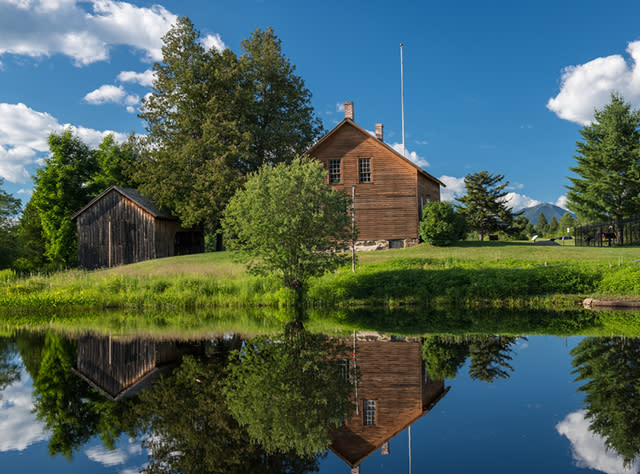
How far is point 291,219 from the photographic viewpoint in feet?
60.0

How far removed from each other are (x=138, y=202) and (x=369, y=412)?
32.9 meters

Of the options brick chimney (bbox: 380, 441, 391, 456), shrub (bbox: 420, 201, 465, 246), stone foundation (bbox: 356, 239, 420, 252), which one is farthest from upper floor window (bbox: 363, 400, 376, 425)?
stone foundation (bbox: 356, 239, 420, 252)

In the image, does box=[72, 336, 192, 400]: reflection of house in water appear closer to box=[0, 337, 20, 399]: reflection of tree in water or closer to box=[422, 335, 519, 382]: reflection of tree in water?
box=[0, 337, 20, 399]: reflection of tree in water

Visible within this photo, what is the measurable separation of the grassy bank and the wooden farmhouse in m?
9.60

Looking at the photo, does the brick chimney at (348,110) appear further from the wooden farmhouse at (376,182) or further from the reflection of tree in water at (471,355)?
the reflection of tree in water at (471,355)

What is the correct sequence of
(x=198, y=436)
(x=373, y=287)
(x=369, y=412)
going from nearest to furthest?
(x=198, y=436) < (x=369, y=412) < (x=373, y=287)

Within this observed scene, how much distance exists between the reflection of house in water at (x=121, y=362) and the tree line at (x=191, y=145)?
24.7m

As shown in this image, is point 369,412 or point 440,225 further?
point 440,225

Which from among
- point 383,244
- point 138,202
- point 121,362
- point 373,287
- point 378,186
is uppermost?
point 378,186

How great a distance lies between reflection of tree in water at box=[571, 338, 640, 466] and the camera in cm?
564

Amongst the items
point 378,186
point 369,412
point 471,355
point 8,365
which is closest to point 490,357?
point 471,355

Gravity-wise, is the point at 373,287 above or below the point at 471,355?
above

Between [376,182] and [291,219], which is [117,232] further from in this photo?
[291,219]

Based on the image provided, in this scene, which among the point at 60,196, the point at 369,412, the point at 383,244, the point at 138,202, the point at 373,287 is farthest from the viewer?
the point at 60,196
